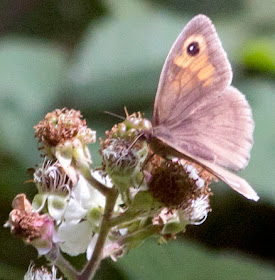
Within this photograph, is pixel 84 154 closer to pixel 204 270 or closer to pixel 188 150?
pixel 188 150

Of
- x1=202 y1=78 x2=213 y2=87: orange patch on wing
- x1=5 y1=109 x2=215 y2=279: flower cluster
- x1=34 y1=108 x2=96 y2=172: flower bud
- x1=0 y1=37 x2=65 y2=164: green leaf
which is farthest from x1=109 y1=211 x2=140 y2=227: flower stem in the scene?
x1=0 y1=37 x2=65 y2=164: green leaf

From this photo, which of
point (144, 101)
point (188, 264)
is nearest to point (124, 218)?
point (188, 264)

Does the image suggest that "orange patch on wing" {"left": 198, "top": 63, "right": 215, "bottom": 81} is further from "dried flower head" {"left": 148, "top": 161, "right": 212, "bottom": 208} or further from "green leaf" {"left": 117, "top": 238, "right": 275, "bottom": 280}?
"green leaf" {"left": 117, "top": 238, "right": 275, "bottom": 280}

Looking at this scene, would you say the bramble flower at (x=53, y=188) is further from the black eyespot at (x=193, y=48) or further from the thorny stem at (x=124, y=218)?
the black eyespot at (x=193, y=48)

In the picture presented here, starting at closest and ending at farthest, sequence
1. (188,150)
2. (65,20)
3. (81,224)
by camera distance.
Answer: (188,150) → (81,224) → (65,20)

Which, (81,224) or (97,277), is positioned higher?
(81,224)

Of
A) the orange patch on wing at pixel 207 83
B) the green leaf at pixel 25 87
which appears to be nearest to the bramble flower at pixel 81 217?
the orange patch on wing at pixel 207 83

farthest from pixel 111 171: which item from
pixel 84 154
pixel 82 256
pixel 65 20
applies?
pixel 65 20
